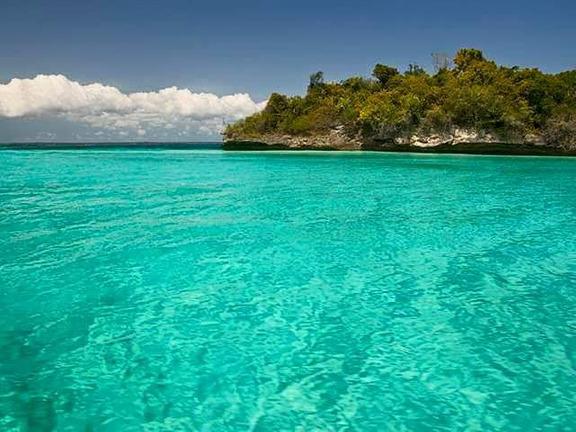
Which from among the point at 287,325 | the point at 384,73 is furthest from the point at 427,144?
the point at 287,325

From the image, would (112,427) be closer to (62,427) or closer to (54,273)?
(62,427)

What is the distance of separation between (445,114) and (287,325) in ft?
220

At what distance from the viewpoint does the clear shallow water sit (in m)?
4.37

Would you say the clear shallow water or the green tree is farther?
the green tree

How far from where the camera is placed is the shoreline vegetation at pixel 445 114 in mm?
63094

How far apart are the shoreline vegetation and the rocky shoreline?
0.13 m

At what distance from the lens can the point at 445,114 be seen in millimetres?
67250

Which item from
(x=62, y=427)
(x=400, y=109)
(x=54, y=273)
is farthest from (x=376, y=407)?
(x=400, y=109)

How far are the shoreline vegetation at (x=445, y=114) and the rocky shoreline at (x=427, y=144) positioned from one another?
0.13 m

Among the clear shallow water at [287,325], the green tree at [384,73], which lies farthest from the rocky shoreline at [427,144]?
the clear shallow water at [287,325]

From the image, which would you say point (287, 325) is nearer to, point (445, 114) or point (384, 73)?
point (445, 114)

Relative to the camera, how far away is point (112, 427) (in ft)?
13.4

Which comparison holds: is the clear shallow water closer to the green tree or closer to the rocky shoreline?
the rocky shoreline

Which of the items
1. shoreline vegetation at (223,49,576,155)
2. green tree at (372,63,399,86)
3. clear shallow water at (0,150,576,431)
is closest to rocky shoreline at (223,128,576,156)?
shoreline vegetation at (223,49,576,155)
